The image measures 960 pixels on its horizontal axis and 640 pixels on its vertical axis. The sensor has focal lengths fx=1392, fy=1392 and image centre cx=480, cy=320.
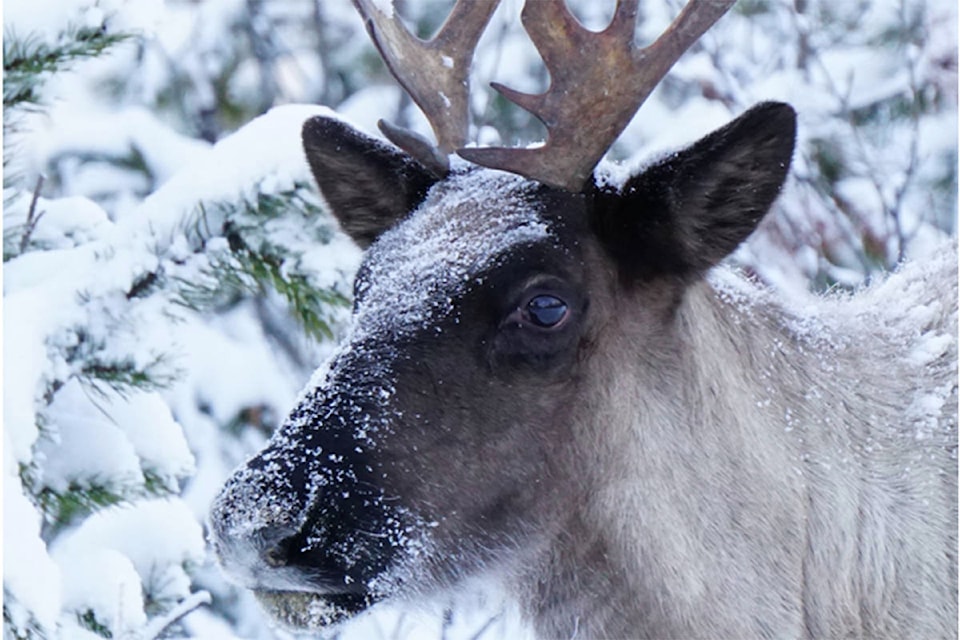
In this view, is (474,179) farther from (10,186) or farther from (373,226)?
(10,186)

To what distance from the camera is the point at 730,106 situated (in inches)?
281

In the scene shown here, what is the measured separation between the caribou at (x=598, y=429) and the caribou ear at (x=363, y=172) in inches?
10.7

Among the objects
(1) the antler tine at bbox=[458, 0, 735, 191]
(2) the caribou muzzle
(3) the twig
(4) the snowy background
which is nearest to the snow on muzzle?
(2) the caribou muzzle

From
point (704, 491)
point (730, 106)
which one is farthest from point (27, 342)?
point (730, 106)

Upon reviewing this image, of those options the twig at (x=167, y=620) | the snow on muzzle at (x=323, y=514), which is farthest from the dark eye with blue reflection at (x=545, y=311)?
the twig at (x=167, y=620)

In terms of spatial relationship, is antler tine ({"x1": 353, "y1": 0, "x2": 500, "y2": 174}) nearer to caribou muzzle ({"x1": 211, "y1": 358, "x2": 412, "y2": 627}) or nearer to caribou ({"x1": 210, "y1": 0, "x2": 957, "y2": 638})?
caribou ({"x1": 210, "y1": 0, "x2": 957, "y2": 638})

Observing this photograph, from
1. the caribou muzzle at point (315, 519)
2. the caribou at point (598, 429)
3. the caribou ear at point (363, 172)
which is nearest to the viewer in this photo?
the caribou muzzle at point (315, 519)

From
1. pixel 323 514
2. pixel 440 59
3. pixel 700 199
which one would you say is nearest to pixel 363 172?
pixel 440 59

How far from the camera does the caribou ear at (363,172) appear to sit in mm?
3707

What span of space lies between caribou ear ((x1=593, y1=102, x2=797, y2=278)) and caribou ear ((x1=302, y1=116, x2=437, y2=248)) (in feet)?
2.05

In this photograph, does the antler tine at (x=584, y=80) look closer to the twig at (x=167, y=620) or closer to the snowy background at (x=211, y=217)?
the snowy background at (x=211, y=217)

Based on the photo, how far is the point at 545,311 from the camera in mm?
3156

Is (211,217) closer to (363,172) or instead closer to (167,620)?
(363,172)

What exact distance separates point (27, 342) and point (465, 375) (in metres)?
1.27
